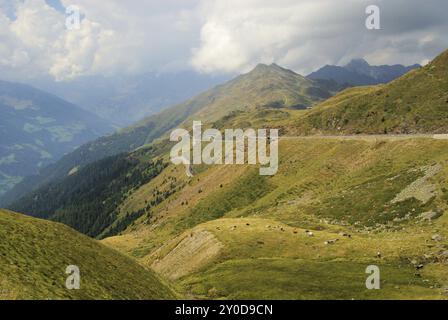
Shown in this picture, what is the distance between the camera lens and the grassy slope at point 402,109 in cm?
12064

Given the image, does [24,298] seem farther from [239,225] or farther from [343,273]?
[239,225]

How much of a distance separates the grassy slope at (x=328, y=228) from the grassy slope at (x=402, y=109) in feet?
53.3

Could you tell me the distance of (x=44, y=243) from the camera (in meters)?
40.6

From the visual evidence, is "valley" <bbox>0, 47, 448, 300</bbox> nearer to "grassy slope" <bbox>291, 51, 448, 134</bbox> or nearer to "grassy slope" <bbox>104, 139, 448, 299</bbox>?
"grassy slope" <bbox>104, 139, 448, 299</bbox>

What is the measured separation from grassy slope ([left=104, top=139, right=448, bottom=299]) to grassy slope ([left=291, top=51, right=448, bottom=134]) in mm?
16257

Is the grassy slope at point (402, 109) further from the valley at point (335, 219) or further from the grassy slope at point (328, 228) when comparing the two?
the grassy slope at point (328, 228)

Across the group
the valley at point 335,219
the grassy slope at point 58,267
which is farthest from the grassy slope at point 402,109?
the grassy slope at point 58,267

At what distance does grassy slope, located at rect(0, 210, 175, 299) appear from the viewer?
102 feet

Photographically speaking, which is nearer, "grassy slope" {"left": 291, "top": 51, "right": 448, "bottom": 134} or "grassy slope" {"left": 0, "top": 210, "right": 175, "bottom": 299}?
"grassy slope" {"left": 0, "top": 210, "right": 175, "bottom": 299}
